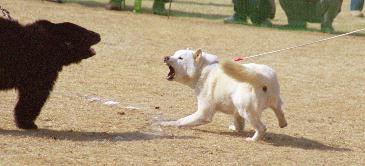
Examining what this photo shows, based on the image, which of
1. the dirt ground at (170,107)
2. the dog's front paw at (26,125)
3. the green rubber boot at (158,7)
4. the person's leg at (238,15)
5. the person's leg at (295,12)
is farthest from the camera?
the green rubber boot at (158,7)

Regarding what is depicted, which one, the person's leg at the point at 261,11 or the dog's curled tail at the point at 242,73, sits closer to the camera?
the dog's curled tail at the point at 242,73

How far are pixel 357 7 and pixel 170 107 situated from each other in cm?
1471

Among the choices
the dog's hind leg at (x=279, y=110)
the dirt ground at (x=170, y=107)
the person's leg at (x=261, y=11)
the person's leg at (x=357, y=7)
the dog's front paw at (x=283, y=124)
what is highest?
the dog's hind leg at (x=279, y=110)

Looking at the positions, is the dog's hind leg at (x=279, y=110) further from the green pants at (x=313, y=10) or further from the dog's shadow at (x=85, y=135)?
the green pants at (x=313, y=10)

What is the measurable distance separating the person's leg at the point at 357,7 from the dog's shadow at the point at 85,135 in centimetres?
1628

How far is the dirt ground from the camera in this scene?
8.23 m

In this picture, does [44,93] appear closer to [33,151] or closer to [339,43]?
[33,151]

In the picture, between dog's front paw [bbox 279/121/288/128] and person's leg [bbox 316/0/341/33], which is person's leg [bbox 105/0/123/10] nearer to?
person's leg [bbox 316/0/341/33]

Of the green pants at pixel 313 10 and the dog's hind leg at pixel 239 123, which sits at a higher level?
the dog's hind leg at pixel 239 123

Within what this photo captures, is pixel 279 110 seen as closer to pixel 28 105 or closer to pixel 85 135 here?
pixel 85 135

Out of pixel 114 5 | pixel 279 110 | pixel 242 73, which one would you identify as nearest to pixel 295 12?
pixel 114 5

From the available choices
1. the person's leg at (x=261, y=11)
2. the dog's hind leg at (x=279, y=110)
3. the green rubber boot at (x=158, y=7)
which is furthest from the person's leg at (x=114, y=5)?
the dog's hind leg at (x=279, y=110)

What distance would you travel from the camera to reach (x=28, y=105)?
8875 millimetres

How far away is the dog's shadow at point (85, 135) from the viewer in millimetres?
8641
